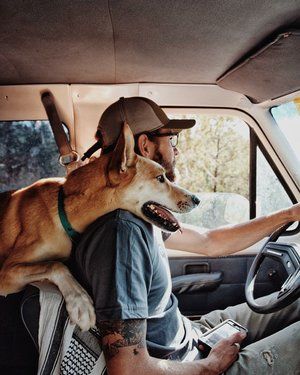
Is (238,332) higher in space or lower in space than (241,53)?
lower

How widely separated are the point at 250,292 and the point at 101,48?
1.45 metres

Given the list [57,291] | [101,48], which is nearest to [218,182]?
[101,48]

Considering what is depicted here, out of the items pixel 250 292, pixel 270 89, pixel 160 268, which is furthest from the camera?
pixel 270 89

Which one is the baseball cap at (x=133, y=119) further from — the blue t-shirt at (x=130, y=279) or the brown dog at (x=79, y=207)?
the blue t-shirt at (x=130, y=279)

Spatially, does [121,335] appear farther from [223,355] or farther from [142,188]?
[142,188]

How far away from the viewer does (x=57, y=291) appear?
5.02ft

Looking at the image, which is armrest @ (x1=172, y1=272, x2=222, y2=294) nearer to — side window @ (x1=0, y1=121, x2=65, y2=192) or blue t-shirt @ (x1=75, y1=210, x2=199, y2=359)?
blue t-shirt @ (x1=75, y1=210, x2=199, y2=359)

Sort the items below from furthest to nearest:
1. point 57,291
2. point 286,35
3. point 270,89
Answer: point 270,89 < point 286,35 < point 57,291

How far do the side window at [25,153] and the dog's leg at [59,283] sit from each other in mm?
1047

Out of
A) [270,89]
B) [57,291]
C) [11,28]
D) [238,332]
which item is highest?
[11,28]

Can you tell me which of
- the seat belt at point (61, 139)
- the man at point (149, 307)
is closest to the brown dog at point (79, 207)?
the man at point (149, 307)

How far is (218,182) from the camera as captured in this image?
8.70m

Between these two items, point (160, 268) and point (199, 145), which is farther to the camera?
point (199, 145)

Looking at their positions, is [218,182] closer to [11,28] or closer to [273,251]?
[273,251]
